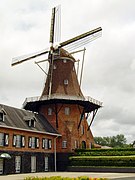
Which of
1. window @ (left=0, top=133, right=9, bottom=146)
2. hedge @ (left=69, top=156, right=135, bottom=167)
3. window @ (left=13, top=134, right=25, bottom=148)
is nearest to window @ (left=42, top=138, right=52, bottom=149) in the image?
hedge @ (left=69, top=156, right=135, bottom=167)

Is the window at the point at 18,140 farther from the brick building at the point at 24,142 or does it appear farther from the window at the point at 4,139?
the window at the point at 4,139

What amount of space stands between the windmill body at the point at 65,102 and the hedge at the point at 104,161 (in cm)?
287

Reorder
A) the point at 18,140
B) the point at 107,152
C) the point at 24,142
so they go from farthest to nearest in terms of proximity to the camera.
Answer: the point at 107,152 < the point at 24,142 < the point at 18,140

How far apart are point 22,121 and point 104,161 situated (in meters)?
11.3

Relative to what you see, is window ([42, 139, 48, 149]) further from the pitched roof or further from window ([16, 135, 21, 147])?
window ([16, 135, 21, 147])

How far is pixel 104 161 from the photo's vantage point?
125ft

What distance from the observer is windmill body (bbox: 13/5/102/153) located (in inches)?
1722

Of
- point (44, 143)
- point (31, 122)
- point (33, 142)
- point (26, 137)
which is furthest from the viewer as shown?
point (44, 143)

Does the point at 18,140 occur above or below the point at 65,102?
below

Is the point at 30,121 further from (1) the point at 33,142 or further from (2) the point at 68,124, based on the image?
(2) the point at 68,124

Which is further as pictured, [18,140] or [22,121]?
[22,121]

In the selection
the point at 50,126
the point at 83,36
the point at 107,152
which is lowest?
the point at 107,152

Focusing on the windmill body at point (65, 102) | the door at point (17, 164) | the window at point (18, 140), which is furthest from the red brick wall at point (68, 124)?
the door at point (17, 164)

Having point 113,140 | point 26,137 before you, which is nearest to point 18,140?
point 26,137
